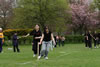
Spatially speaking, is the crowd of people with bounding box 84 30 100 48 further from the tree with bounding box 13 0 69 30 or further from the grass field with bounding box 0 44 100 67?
the tree with bounding box 13 0 69 30

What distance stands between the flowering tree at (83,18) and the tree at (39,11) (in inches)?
334

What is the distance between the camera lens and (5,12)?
59219 mm

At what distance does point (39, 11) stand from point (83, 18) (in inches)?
518

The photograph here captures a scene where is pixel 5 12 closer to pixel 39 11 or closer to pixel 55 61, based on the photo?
pixel 39 11

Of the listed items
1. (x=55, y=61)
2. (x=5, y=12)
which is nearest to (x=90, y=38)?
(x=55, y=61)

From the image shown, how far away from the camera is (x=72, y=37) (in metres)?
48.5

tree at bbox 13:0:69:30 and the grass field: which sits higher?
tree at bbox 13:0:69:30

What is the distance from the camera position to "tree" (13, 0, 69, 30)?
46.7 metres

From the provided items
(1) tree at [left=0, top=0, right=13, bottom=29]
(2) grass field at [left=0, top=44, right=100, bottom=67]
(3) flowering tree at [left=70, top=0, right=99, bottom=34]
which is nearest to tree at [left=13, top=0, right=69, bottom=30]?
(3) flowering tree at [left=70, top=0, right=99, bottom=34]

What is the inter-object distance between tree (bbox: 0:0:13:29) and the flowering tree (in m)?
15.3

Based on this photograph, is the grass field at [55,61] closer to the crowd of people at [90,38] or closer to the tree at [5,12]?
the crowd of people at [90,38]

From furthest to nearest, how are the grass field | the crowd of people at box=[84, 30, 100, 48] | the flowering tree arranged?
the flowering tree → the crowd of people at box=[84, 30, 100, 48] → the grass field

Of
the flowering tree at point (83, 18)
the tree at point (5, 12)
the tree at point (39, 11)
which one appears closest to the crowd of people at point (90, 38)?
the tree at point (39, 11)

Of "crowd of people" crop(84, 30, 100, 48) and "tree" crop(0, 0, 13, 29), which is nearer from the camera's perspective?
"crowd of people" crop(84, 30, 100, 48)
